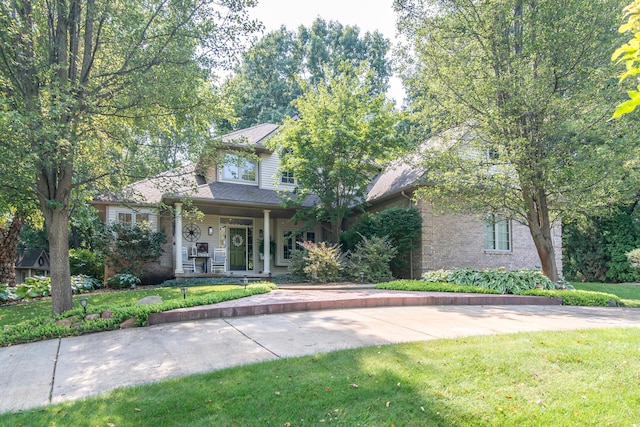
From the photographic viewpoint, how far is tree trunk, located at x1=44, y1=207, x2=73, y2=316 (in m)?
7.11

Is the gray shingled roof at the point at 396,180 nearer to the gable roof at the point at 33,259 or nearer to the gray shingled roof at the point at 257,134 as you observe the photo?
the gray shingled roof at the point at 257,134

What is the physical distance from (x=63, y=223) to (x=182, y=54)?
3.91 metres

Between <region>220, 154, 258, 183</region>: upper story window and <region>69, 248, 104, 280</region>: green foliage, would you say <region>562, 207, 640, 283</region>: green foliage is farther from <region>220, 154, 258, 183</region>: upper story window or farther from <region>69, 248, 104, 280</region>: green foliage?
<region>69, 248, 104, 280</region>: green foliage

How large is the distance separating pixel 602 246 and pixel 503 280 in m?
11.4

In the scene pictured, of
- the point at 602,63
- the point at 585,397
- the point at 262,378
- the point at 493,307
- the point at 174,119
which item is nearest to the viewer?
the point at 585,397

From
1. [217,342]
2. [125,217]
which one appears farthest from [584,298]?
[125,217]

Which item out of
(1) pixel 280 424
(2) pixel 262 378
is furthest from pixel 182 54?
(1) pixel 280 424

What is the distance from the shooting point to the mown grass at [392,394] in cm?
288

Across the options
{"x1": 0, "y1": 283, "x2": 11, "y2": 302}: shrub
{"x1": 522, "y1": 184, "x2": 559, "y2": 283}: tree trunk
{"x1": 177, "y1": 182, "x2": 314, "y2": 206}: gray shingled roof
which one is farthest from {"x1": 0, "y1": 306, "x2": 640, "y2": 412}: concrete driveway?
{"x1": 177, "y1": 182, "x2": 314, "y2": 206}: gray shingled roof

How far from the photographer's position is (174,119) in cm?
926

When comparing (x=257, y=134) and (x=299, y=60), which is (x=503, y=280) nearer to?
(x=257, y=134)

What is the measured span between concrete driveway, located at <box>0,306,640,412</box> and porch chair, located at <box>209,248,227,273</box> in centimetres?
914

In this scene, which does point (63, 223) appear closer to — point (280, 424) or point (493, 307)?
point (280, 424)

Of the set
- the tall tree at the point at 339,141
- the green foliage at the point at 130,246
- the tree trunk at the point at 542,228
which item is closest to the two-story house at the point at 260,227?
the green foliage at the point at 130,246
